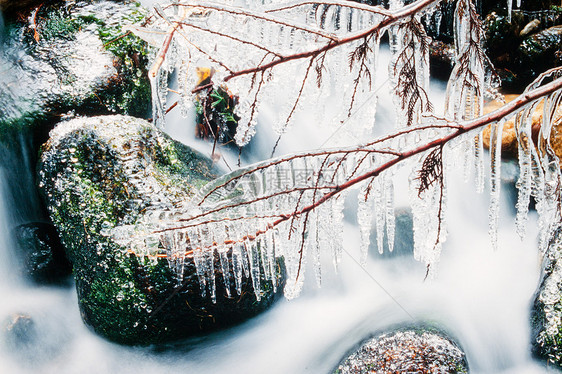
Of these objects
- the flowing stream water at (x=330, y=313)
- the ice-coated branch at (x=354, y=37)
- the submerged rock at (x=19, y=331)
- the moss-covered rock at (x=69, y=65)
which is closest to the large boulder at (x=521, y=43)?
the flowing stream water at (x=330, y=313)

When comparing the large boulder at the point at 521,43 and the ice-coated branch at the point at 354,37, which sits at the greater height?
the ice-coated branch at the point at 354,37

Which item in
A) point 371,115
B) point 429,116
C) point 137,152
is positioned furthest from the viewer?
point 137,152

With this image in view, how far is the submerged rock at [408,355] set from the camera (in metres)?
3.27

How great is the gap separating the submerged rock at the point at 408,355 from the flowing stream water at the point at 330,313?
0.37 metres

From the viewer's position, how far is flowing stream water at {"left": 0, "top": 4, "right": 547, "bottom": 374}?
3.98 metres

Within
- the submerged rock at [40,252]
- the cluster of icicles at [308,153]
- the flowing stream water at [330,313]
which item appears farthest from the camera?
the submerged rock at [40,252]

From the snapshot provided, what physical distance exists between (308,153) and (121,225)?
2.35 metres

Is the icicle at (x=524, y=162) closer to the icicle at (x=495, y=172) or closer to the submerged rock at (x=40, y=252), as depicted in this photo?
the icicle at (x=495, y=172)

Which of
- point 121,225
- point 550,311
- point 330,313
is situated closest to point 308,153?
point 121,225

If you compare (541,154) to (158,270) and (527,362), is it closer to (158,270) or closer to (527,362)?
(527,362)

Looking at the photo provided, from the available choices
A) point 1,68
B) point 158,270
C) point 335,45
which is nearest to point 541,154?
point 335,45

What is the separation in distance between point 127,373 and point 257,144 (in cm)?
344

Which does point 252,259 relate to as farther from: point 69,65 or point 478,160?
point 69,65

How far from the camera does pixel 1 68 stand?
4.66 meters
